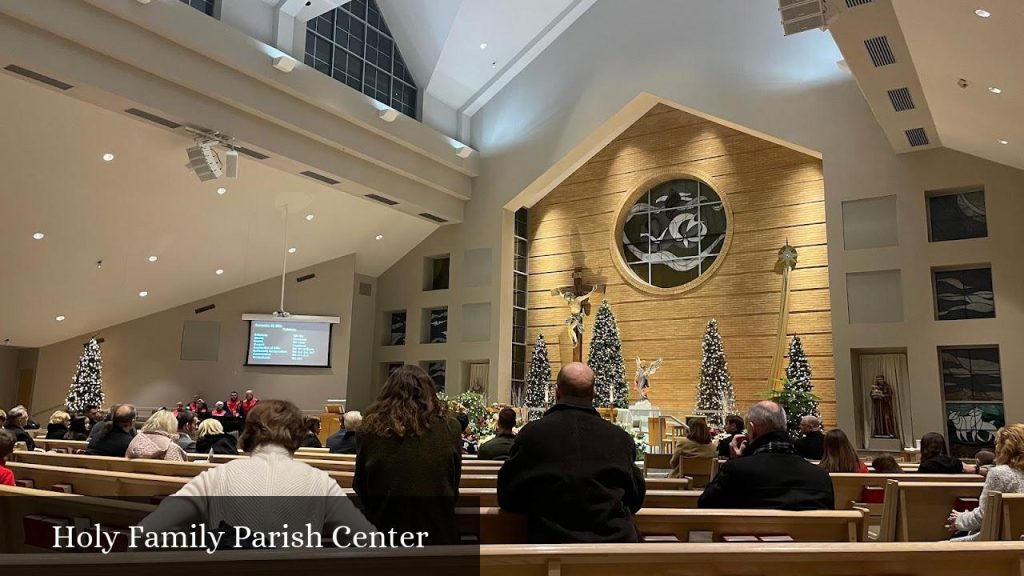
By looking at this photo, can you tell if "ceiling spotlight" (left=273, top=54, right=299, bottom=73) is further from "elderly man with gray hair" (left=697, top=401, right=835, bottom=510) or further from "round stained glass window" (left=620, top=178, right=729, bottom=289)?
"elderly man with gray hair" (left=697, top=401, right=835, bottom=510)

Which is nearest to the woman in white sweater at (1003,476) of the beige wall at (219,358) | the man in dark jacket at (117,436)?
the man in dark jacket at (117,436)

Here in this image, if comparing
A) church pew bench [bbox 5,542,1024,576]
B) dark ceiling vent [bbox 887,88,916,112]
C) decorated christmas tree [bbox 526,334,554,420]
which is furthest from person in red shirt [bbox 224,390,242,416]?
church pew bench [bbox 5,542,1024,576]

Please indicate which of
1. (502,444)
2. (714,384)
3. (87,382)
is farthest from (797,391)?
(87,382)

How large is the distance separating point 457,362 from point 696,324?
5.13 m

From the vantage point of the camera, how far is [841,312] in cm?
1140

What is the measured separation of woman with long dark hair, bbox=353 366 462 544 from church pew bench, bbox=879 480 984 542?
2.42 metres

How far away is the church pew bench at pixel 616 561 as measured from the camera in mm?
1319

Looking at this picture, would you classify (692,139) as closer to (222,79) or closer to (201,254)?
(222,79)

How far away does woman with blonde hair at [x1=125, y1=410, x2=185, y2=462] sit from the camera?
15.1 feet

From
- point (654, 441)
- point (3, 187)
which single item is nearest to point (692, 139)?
point (654, 441)

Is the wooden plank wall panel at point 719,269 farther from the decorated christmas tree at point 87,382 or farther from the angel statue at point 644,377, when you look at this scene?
the decorated christmas tree at point 87,382

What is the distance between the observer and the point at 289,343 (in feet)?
49.3

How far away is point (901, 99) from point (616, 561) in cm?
964

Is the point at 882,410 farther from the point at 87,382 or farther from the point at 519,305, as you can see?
the point at 87,382
